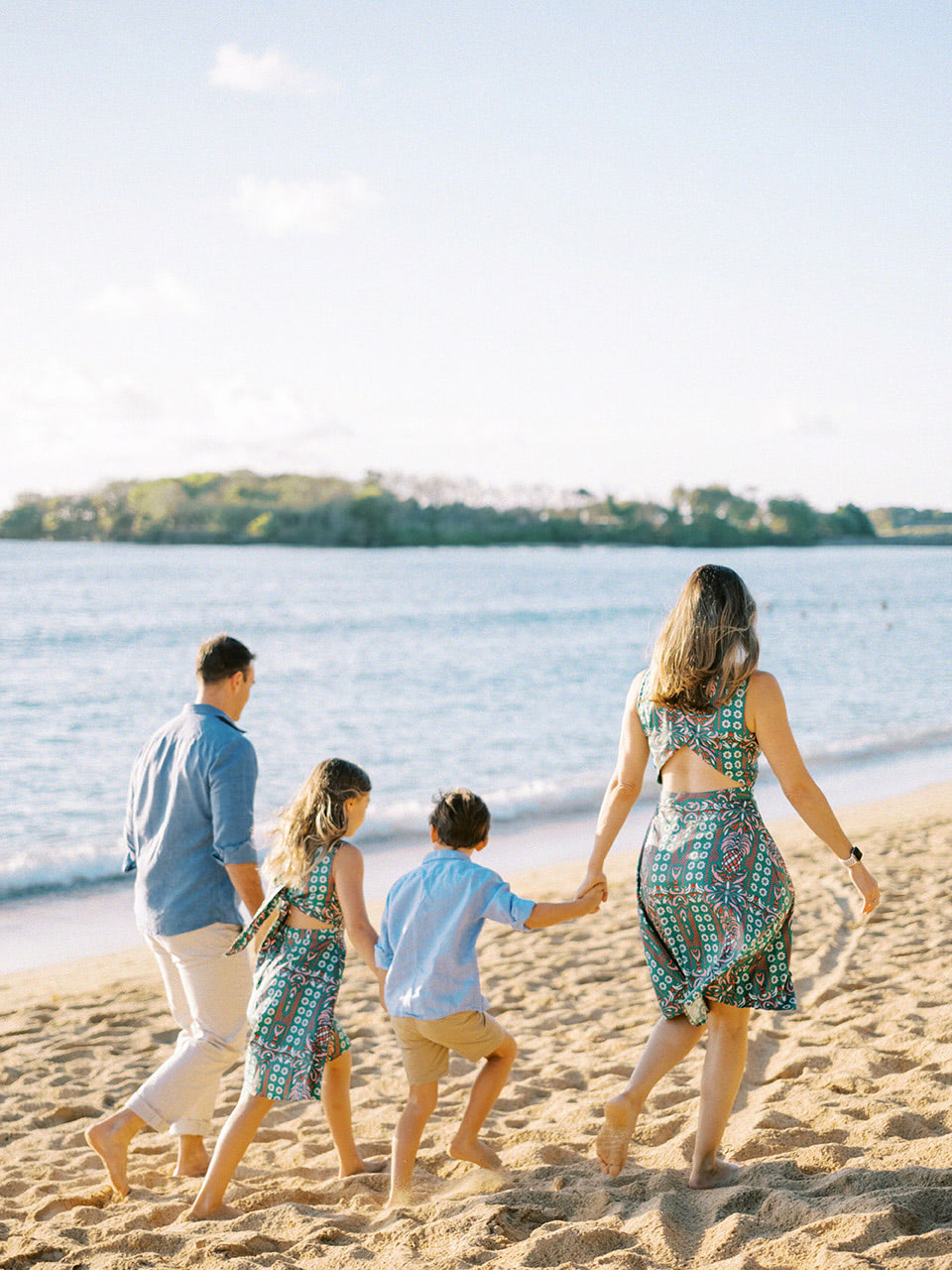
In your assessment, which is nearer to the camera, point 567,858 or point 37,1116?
point 37,1116

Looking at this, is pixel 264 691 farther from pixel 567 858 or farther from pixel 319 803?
pixel 319 803

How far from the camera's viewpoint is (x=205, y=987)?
3.53 meters

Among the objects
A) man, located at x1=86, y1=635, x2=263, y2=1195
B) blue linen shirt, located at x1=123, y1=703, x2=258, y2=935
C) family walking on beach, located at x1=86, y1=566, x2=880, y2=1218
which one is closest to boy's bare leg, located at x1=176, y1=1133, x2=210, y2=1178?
family walking on beach, located at x1=86, y1=566, x2=880, y2=1218

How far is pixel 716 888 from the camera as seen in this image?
296cm

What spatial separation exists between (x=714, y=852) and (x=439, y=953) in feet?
2.73

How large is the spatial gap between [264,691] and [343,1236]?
22.1 m

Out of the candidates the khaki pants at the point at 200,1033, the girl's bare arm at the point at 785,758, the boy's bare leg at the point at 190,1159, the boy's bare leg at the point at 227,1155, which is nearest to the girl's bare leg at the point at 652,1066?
the girl's bare arm at the point at 785,758

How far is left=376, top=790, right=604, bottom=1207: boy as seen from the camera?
317 cm

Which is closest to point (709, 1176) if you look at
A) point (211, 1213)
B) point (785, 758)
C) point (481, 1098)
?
point (481, 1098)

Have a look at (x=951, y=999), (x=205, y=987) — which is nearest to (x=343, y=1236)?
(x=205, y=987)

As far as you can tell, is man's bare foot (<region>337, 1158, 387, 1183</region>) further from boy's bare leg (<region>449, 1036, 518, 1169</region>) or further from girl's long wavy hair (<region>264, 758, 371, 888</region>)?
girl's long wavy hair (<region>264, 758, 371, 888</region>)

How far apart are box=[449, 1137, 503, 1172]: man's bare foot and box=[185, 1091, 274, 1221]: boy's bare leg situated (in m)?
0.58

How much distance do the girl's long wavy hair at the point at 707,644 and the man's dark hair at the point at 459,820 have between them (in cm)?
64

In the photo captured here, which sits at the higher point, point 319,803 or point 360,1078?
point 319,803
